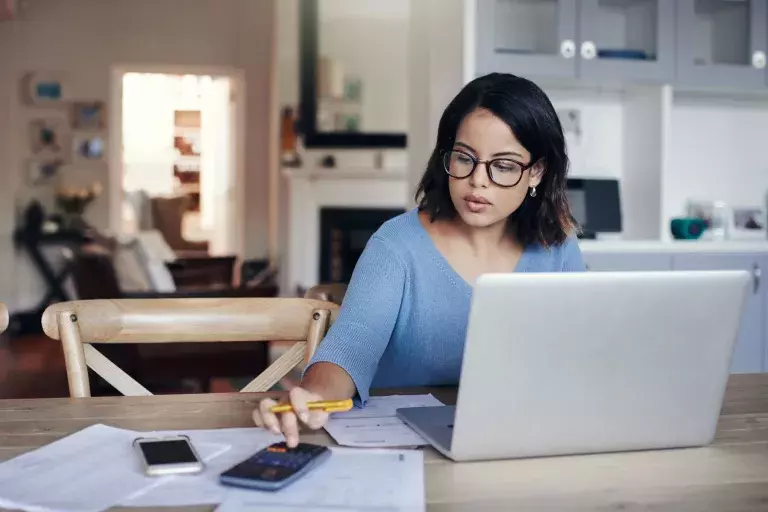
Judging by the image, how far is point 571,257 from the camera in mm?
1663

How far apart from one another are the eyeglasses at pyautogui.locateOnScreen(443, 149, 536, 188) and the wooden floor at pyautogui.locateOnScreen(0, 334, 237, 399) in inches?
106

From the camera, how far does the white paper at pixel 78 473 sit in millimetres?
810

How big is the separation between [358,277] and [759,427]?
2.12ft

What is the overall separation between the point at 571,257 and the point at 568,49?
5.85 ft

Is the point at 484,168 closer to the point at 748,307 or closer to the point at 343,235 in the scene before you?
the point at 748,307

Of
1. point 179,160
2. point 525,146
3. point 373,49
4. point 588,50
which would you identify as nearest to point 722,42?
point 588,50

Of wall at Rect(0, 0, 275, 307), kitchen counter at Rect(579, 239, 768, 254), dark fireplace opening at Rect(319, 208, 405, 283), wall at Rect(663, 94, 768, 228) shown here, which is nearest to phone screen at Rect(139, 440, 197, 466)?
kitchen counter at Rect(579, 239, 768, 254)

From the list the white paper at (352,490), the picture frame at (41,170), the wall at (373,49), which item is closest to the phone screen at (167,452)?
the white paper at (352,490)

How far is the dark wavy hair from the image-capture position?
1470 millimetres

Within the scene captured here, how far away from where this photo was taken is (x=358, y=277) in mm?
1446

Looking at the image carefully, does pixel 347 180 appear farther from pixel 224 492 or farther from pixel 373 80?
pixel 224 492

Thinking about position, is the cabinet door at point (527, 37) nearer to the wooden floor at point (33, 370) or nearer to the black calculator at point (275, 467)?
the wooden floor at point (33, 370)

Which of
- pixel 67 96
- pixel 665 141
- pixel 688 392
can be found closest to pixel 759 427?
pixel 688 392

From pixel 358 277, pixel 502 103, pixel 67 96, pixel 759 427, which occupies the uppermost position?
pixel 67 96
